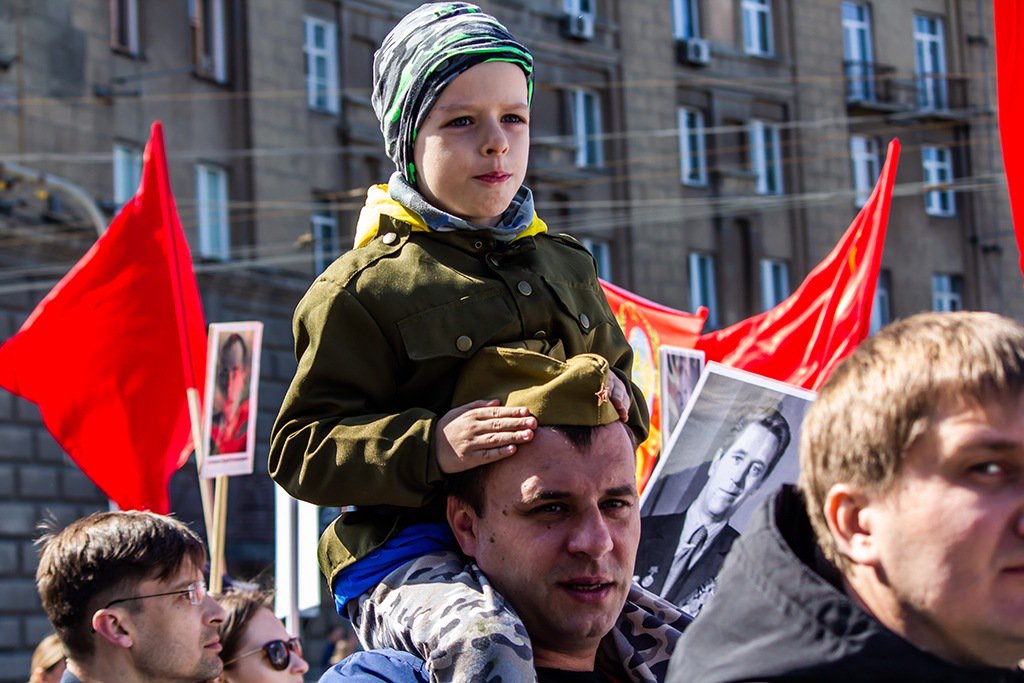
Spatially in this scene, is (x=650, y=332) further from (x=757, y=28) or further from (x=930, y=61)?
(x=930, y=61)

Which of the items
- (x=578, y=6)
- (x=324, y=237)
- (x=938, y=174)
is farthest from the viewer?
(x=938, y=174)

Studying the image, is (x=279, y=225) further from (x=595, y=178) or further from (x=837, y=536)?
(x=837, y=536)

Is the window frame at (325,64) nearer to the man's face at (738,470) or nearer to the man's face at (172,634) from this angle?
the man's face at (172,634)

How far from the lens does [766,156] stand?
106 ft

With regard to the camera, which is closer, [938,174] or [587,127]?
[587,127]

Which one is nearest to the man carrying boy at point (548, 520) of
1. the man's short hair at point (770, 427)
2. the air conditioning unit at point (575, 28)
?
the man's short hair at point (770, 427)

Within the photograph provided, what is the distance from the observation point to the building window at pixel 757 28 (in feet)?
106

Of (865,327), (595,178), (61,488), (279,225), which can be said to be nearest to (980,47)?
(595,178)

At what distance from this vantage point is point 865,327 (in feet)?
23.6

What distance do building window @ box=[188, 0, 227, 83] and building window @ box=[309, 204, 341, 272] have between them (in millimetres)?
2338

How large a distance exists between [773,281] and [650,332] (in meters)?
25.0

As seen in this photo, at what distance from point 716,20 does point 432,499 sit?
2944 cm

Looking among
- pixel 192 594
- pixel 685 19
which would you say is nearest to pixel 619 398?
pixel 192 594

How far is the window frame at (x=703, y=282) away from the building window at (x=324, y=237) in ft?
24.7
